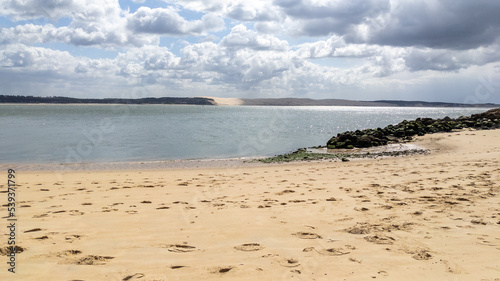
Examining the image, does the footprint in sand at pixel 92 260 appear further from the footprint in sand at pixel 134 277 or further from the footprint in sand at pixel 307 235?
the footprint in sand at pixel 307 235

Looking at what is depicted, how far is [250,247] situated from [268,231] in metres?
0.75

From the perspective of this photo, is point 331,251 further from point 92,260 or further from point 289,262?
point 92,260

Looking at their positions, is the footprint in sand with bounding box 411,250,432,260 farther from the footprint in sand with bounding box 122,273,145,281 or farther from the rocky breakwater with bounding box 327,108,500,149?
the rocky breakwater with bounding box 327,108,500,149

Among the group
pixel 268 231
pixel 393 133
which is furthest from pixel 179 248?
pixel 393 133

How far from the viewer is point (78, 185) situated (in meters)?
10.9

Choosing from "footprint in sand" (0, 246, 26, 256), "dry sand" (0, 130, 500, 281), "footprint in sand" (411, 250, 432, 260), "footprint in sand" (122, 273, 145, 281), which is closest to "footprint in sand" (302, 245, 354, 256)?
"dry sand" (0, 130, 500, 281)

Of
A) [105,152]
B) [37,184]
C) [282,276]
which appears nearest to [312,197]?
[282,276]

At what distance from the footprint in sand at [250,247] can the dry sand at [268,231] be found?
14 millimetres

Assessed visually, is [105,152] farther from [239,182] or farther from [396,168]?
[396,168]

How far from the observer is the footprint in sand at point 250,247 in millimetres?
4641

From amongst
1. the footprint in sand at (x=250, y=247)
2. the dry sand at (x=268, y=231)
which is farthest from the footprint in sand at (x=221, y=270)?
the footprint in sand at (x=250, y=247)

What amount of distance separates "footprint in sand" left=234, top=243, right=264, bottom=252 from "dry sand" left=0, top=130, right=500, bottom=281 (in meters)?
0.01

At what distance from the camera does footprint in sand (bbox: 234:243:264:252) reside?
4.64 m

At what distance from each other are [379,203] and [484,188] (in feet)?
9.50
